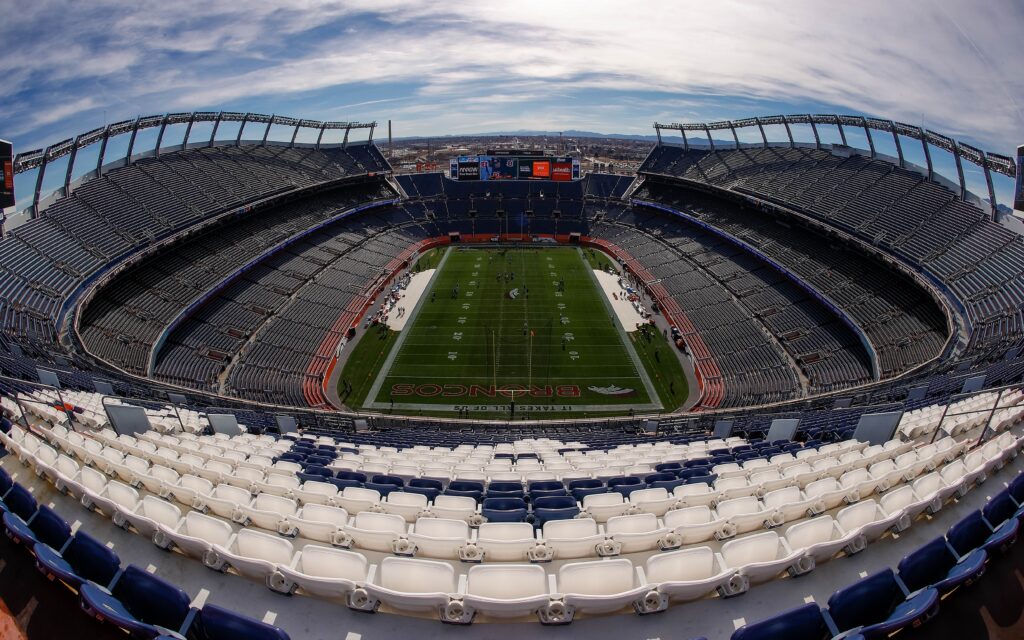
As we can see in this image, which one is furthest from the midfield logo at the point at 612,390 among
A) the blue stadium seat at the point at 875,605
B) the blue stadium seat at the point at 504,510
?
the blue stadium seat at the point at 875,605

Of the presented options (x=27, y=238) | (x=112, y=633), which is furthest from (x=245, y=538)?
(x=27, y=238)

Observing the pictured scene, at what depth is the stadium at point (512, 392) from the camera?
5.84m

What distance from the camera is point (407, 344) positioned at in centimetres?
4138

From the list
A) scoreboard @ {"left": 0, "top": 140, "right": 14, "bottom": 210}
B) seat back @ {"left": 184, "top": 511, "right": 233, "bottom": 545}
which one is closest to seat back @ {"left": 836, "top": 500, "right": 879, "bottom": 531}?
seat back @ {"left": 184, "top": 511, "right": 233, "bottom": 545}

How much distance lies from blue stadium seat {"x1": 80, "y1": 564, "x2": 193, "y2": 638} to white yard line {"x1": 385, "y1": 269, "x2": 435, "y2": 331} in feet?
129

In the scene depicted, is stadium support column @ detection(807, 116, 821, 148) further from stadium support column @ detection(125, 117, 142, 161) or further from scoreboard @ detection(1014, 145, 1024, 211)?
stadium support column @ detection(125, 117, 142, 161)

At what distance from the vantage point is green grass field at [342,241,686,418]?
109 feet

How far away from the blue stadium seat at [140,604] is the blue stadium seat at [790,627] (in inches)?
230

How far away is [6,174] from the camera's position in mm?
26859

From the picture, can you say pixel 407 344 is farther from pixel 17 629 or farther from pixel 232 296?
pixel 17 629

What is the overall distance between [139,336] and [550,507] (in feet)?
115

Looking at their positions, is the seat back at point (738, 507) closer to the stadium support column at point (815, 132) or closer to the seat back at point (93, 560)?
the seat back at point (93, 560)

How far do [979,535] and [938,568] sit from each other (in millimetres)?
1242

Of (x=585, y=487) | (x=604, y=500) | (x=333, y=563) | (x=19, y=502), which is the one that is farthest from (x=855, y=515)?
(x=19, y=502)
